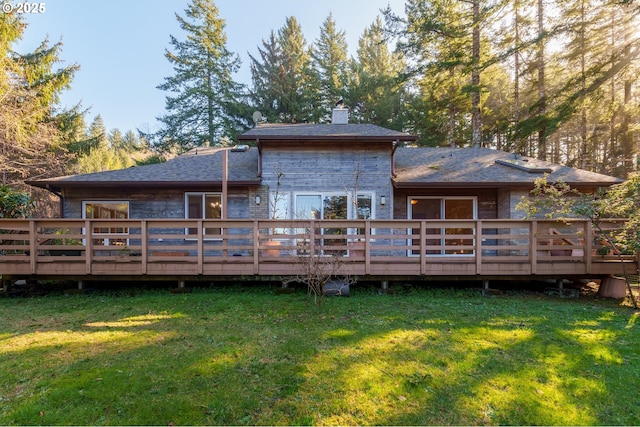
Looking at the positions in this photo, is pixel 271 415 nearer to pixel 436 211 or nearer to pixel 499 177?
pixel 436 211

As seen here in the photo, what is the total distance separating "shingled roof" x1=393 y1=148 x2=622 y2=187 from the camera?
26.0 feet

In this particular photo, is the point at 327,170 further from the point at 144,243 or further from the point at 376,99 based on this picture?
the point at 376,99

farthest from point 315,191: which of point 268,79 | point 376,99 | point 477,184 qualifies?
point 268,79

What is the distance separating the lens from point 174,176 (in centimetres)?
845

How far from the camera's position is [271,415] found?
7.87 ft

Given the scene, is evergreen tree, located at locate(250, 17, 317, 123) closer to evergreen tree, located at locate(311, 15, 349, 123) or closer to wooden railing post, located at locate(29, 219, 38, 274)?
evergreen tree, located at locate(311, 15, 349, 123)

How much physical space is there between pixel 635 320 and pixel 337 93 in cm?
1883

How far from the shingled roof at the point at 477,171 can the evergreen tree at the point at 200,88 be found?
549 inches

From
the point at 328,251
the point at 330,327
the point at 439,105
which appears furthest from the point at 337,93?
the point at 330,327

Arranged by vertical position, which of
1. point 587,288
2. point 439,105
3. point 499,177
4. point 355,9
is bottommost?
point 587,288

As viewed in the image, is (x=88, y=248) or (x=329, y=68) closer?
(x=88, y=248)

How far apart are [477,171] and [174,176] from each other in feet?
30.3

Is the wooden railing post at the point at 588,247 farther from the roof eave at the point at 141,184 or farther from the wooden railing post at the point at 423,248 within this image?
the roof eave at the point at 141,184
